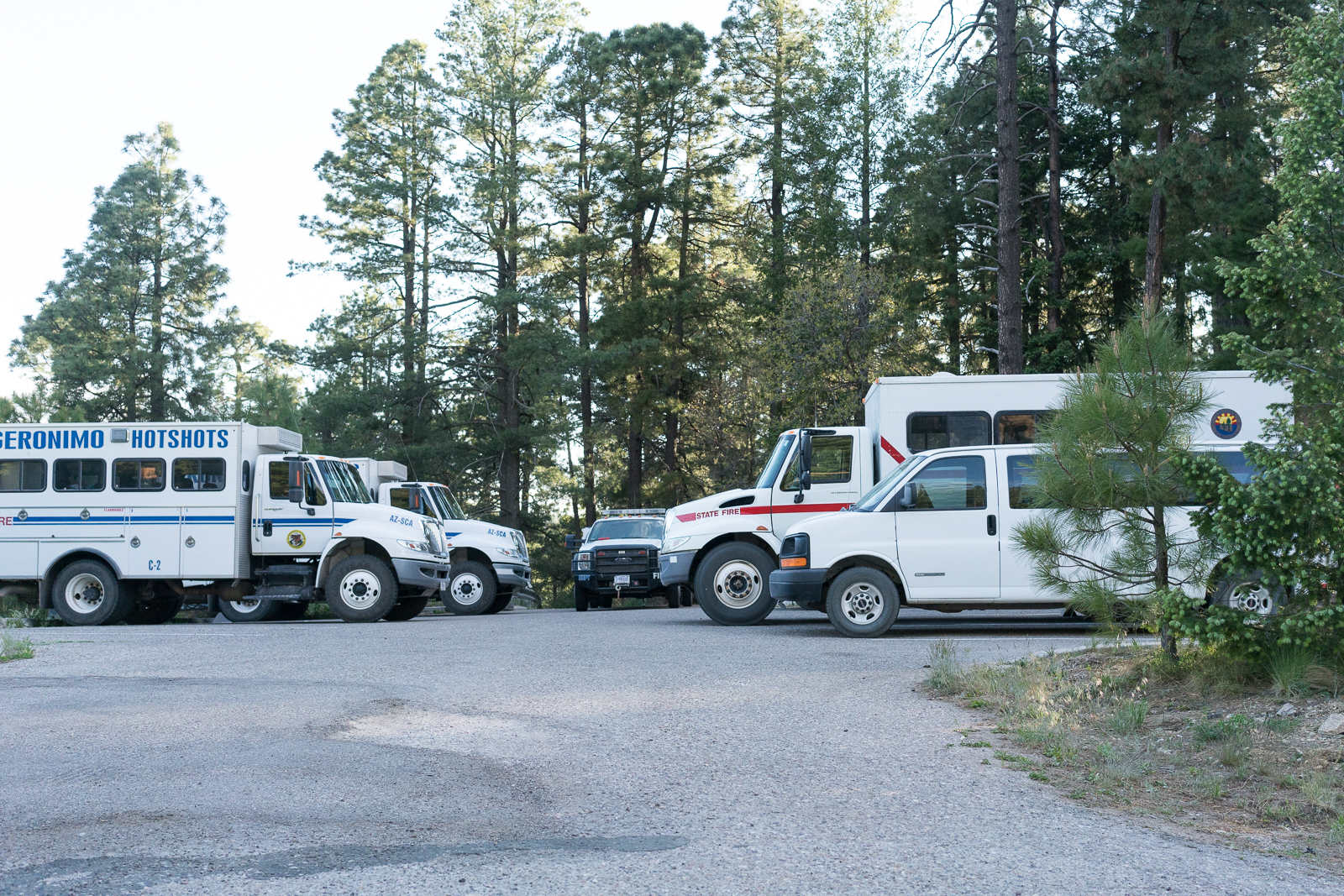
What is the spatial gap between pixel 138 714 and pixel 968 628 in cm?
1026

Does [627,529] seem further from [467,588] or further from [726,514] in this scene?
[726,514]

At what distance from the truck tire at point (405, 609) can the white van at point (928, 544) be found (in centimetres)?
873

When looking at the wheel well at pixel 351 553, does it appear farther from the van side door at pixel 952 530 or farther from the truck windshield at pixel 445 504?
the van side door at pixel 952 530

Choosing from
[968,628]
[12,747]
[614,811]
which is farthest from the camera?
[968,628]

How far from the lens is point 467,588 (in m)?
22.3

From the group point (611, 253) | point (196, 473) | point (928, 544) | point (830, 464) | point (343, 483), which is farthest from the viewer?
point (611, 253)

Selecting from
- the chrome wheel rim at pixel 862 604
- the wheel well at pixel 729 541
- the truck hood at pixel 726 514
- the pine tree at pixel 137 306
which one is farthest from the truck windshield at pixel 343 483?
the pine tree at pixel 137 306

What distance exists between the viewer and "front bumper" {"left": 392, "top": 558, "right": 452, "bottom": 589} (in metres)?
18.6

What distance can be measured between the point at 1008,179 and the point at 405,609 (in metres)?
12.7

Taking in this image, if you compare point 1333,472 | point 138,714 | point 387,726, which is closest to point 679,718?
point 387,726

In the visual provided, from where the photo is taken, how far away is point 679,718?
8055 millimetres

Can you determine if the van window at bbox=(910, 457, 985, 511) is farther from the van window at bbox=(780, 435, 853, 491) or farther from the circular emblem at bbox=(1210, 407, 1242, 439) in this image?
the circular emblem at bbox=(1210, 407, 1242, 439)

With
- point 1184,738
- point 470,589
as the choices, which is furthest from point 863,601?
point 470,589

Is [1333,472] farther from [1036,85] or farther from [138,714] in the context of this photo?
[1036,85]
